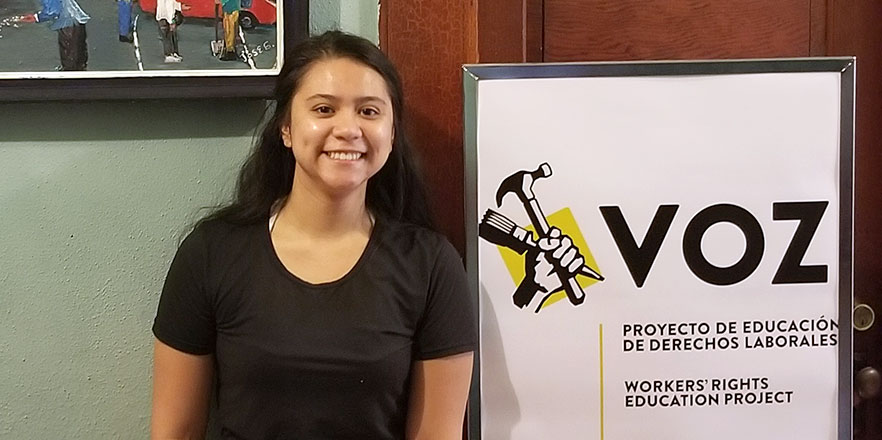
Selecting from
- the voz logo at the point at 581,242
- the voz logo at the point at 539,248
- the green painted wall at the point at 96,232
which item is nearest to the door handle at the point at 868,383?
the voz logo at the point at 581,242

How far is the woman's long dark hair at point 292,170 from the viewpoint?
3.34ft

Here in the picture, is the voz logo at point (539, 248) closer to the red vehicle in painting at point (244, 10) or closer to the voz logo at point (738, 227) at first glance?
the voz logo at point (738, 227)

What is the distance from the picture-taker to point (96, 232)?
115 cm

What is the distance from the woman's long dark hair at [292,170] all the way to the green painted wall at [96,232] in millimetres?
69

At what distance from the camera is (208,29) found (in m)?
1.09

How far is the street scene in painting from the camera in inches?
42.3

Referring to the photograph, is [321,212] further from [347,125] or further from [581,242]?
[581,242]

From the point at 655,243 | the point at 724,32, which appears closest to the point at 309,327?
the point at 655,243

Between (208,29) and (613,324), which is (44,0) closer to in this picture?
(208,29)

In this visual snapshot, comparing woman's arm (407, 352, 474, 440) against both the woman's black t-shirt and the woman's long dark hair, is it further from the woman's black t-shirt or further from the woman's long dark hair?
the woman's long dark hair

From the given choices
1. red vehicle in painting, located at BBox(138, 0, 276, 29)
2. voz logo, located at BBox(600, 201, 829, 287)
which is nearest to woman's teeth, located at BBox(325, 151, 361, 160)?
red vehicle in painting, located at BBox(138, 0, 276, 29)

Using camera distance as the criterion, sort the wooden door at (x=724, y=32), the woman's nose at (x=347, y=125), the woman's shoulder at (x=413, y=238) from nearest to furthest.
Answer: the woman's nose at (x=347, y=125), the woman's shoulder at (x=413, y=238), the wooden door at (x=724, y=32)

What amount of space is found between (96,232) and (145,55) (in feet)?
0.83

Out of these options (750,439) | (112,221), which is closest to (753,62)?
(750,439)
